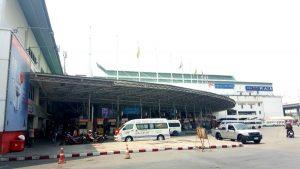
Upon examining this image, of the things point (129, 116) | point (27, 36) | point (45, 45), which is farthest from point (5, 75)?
point (129, 116)

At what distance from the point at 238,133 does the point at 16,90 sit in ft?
55.4

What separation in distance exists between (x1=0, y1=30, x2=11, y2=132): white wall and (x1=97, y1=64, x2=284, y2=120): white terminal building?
2636 inches

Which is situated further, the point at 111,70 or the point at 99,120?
the point at 111,70

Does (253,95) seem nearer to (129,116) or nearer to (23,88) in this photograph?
(129,116)

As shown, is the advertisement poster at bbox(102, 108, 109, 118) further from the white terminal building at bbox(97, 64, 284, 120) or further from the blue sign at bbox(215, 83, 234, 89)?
the blue sign at bbox(215, 83, 234, 89)

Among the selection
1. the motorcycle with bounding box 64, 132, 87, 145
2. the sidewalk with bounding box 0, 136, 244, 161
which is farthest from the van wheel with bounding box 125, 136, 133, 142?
the sidewalk with bounding box 0, 136, 244, 161

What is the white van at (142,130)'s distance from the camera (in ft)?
97.4

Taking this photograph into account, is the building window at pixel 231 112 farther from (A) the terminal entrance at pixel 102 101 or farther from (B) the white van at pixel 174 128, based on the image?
(B) the white van at pixel 174 128

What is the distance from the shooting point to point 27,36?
27.5 m

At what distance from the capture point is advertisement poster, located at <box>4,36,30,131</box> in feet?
55.9

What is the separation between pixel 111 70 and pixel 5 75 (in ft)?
233

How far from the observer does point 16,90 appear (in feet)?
61.5

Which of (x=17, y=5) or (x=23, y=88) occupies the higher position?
(x=17, y=5)

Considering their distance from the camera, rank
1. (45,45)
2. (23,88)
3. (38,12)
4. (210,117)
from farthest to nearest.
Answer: (210,117)
(45,45)
(38,12)
(23,88)
